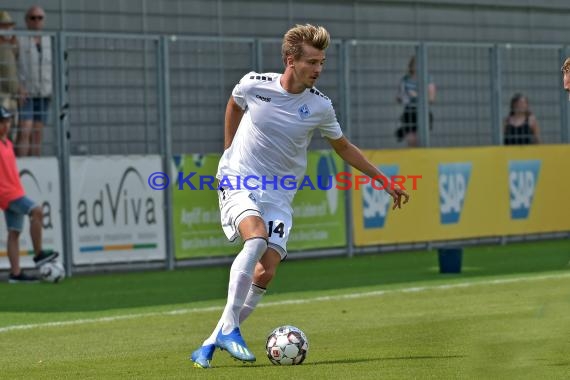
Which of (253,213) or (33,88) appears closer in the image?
(253,213)

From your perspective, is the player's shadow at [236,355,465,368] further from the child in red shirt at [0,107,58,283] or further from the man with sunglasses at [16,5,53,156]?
the man with sunglasses at [16,5,53,156]

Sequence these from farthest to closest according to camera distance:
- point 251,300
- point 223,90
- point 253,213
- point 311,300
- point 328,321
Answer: point 223,90
point 311,300
point 328,321
point 251,300
point 253,213

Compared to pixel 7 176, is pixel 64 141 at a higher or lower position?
higher

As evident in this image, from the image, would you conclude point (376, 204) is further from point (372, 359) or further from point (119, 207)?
point (372, 359)

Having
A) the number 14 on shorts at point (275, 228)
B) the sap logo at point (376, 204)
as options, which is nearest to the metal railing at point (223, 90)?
the sap logo at point (376, 204)

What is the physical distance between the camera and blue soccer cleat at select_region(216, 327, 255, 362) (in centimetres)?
966

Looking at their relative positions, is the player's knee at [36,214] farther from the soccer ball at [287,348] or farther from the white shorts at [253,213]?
the soccer ball at [287,348]

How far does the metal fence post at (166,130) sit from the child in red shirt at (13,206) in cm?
214

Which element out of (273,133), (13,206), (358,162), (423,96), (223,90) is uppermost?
(223,90)

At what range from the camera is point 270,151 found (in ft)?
33.6

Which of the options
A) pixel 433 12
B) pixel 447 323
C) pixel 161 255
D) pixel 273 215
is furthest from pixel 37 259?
pixel 433 12

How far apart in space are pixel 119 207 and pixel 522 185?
23.5 ft

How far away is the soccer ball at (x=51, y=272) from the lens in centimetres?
1731

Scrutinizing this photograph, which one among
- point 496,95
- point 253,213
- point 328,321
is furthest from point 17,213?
point 496,95
